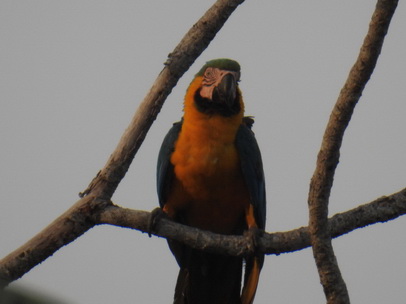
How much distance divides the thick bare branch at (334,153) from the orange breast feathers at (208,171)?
1545mm

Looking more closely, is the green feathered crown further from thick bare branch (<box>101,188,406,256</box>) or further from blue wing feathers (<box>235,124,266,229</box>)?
thick bare branch (<box>101,188,406,256</box>)

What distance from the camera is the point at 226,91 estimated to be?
14.1 feet

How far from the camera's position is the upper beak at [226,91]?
14.1ft

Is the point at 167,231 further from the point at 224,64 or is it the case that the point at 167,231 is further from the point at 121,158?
the point at 224,64

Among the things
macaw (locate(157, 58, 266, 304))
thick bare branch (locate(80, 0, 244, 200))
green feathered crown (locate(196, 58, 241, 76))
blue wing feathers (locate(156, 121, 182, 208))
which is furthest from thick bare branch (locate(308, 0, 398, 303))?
green feathered crown (locate(196, 58, 241, 76))

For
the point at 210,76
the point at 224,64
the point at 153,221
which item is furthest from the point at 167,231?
the point at 224,64

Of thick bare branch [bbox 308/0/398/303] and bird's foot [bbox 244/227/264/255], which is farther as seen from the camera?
bird's foot [bbox 244/227/264/255]

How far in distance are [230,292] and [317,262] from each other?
1.98 metres

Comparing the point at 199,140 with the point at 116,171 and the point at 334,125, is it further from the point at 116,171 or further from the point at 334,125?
the point at 334,125

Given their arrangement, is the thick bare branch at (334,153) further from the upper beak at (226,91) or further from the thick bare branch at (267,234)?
the upper beak at (226,91)

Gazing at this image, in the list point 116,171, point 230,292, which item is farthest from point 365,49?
point 230,292

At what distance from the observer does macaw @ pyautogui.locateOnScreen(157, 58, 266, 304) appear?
4.28 m

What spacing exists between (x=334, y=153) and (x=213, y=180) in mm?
1737

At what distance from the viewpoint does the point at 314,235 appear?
9.10ft
